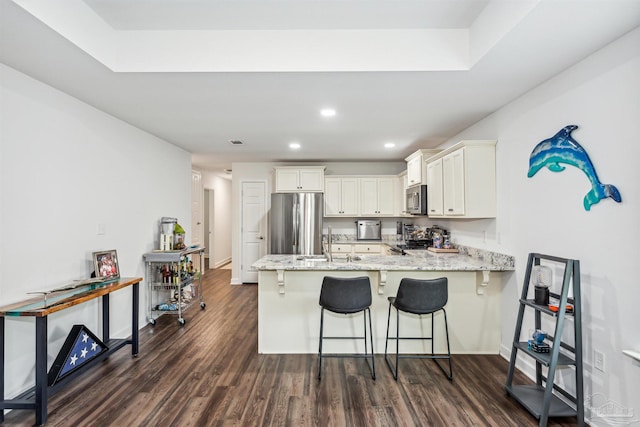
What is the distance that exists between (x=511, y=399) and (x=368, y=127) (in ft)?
9.70

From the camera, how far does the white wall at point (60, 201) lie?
7.34 ft

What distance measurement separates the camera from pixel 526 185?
2709 mm

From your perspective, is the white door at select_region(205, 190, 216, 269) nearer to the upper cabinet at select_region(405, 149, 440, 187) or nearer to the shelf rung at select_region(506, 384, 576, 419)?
the upper cabinet at select_region(405, 149, 440, 187)

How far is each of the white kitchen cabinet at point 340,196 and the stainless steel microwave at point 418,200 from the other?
123cm

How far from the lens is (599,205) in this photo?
1998 mm

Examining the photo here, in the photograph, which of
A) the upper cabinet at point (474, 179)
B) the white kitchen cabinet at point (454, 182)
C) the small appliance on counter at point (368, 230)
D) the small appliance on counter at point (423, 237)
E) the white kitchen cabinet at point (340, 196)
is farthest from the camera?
the small appliance on counter at point (368, 230)

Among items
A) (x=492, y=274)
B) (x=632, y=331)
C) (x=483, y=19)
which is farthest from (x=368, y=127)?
(x=632, y=331)

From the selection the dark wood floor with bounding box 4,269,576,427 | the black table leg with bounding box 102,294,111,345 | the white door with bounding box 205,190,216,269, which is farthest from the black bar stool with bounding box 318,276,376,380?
the white door with bounding box 205,190,216,269

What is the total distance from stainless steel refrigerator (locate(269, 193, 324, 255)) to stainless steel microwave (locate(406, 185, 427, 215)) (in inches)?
59.6

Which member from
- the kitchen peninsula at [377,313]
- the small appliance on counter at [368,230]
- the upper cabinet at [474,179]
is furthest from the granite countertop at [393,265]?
the small appliance on counter at [368,230]

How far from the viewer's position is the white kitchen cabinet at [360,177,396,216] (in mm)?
5738

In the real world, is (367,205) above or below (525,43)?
below

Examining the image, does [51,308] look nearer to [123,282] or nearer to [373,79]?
[123,282]

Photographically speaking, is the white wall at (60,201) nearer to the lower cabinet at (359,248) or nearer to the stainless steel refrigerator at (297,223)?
the stainless steel refrigerator at (297,223)
